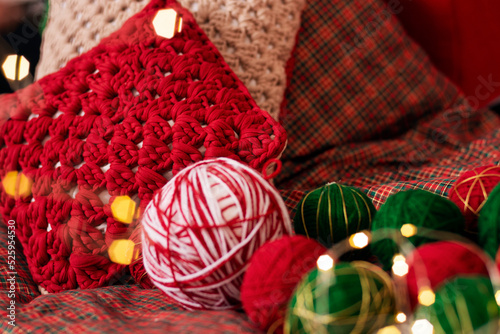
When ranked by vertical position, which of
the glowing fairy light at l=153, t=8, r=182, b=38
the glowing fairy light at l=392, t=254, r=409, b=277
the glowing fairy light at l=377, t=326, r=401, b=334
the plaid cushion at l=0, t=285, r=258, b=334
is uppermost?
the glowing fairy light at l=153, t=8, r=182, b=38

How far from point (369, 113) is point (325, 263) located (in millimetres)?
676

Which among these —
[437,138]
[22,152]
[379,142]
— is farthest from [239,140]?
[437,138]

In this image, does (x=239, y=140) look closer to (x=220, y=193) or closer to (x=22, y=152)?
(x=220, y=193)

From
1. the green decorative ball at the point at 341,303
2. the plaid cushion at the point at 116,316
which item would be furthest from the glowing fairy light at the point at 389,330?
the plaid cushion at the point at 116,316

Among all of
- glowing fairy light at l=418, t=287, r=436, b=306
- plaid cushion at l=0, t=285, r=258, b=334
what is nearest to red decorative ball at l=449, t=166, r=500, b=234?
glowing fairy light at l=418, t=287, r=436, b=306

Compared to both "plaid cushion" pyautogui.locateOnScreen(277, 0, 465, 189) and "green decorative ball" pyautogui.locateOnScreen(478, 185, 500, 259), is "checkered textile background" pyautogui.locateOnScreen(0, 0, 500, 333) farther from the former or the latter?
"green decorative ball" pyautogui.locateOnScreen(478, 185, 500, 259)

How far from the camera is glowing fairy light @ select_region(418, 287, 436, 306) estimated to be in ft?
1.09

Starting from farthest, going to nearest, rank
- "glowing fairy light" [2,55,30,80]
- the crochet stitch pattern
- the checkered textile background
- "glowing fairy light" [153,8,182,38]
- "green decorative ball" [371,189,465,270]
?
the checkered textile background → "glowing fairy light" [2,55,30,80] → "glowing fairy light" [153,8,182,38] → the crochet stitch pattern → "green decorative ball" [371,189,465,270]

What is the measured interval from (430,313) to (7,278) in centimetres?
53

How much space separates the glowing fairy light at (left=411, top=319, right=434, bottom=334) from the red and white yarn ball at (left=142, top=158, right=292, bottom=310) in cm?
15

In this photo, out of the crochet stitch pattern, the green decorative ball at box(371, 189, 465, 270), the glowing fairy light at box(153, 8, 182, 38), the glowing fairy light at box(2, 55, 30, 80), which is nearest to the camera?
the green decorative ball at box(371, 189, 465, 270)

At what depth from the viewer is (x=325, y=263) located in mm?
354

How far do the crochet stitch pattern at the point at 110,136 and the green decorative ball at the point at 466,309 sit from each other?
0.26 m

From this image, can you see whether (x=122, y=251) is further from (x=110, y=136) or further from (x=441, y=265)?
(x=441, y=265)
